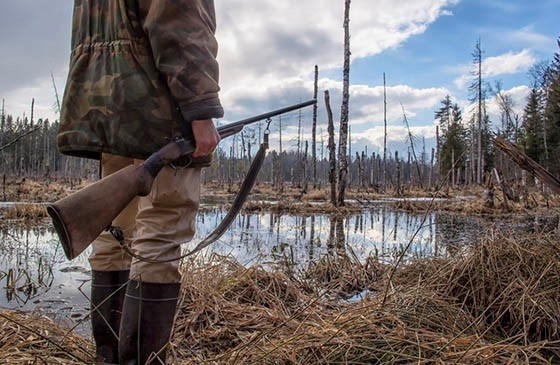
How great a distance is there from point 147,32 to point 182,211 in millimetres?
735

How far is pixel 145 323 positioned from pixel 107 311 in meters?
0.39

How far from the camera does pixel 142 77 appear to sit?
169cm

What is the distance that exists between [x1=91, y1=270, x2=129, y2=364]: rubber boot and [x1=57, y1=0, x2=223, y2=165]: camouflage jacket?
0.63 metres

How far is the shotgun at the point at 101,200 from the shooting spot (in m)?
1.32

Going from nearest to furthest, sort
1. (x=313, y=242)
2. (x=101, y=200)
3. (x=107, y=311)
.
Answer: (x=101, y=200), (x=107, y=311), (x=313, y=242)

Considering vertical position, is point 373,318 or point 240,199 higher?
point 240,199

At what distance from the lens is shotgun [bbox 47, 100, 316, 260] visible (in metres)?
1.32

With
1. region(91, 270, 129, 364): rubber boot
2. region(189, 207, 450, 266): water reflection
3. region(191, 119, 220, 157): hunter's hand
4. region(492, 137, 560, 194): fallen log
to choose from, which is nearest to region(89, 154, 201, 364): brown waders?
region(191, 119, 220, 157): hunter's hand

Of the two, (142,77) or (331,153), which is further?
(331,153)

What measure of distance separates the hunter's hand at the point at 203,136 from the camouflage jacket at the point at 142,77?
0.13 ft

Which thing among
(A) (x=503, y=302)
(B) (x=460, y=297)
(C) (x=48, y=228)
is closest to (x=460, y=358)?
(A) (x=503, y=302)

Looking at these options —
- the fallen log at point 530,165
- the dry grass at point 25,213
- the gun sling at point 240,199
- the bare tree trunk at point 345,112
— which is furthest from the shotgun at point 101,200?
the bare tree trunk at point 345,112

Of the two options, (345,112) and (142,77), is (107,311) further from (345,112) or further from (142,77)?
(345,112)

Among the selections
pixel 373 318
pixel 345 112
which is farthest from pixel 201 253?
pixel 345 112
